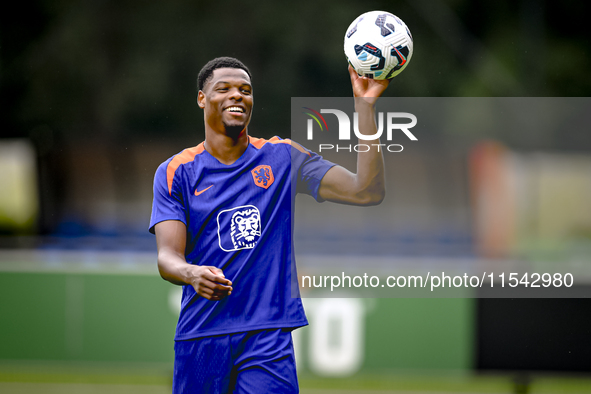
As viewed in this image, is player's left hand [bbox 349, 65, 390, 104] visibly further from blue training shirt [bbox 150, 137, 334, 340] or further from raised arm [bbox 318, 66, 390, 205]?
blue training shirt [bbox 150, 137, 334, 340]

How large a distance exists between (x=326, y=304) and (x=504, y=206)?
105 inches

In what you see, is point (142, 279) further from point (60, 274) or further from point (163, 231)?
point (163, 231)

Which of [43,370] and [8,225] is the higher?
[8,225]

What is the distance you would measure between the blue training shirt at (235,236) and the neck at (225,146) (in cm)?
3

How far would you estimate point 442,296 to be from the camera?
6617mm

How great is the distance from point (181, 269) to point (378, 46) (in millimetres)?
1296

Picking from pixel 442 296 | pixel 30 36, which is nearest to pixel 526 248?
pixel 442 296

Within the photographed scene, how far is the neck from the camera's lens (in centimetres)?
307

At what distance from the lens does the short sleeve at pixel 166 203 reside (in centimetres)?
293

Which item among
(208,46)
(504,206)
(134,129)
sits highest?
(208,46)

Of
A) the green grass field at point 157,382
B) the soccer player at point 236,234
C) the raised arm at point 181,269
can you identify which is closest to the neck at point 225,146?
the soccer player at point 236,234

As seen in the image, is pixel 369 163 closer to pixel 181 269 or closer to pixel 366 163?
pixel 366 163

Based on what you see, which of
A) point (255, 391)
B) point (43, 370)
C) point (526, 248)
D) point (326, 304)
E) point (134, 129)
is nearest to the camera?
point (255, 391)

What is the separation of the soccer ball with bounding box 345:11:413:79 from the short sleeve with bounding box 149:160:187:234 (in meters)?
0.98
